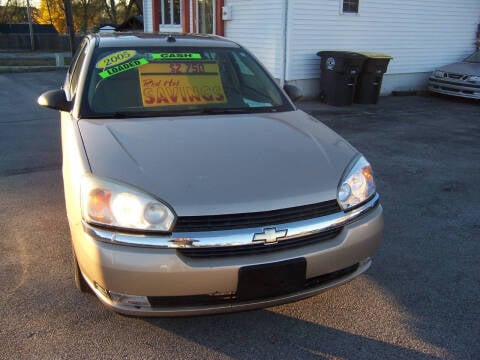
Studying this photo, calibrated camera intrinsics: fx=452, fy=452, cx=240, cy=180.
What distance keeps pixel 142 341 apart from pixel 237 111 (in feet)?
5.70

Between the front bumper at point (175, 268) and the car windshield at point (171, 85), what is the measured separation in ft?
4.18


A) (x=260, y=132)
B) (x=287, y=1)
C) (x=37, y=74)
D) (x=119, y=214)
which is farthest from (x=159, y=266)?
(x=37, y=74)

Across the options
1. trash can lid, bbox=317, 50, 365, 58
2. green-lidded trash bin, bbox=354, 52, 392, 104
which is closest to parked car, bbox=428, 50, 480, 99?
green-lidded trash bin, bbox=354, 52, 392, 104

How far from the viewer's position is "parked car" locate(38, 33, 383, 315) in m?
2.15

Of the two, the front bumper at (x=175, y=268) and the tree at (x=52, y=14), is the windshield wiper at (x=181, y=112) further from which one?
the tree at (x=52, y=14)

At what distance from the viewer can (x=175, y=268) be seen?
2.12 meters

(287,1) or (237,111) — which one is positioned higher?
(287,1)

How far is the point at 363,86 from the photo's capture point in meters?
10.7

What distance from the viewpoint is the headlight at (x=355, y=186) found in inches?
98.0

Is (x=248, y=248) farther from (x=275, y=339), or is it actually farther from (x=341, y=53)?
(x=341, y=53)

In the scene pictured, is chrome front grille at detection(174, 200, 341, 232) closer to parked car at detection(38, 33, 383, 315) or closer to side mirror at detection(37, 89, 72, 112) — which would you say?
parked car at detection(38, 33, 383, 315)

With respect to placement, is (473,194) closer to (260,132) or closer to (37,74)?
(260,132)

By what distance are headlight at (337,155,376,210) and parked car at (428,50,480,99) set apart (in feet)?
32.7

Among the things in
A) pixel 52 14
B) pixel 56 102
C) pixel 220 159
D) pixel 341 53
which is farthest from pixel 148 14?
pixel 52 14
